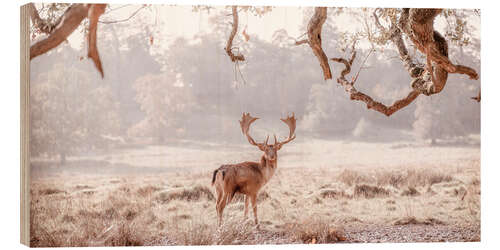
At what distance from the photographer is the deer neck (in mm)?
6980

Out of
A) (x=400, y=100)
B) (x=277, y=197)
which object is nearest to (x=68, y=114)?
(x=277, y=197)

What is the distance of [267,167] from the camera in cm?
701

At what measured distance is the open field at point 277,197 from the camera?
21.8 ft

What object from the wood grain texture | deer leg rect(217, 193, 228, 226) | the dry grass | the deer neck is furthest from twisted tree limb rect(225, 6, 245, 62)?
the wood grain texture

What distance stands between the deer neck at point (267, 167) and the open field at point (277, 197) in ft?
0.69

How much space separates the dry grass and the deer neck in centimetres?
23

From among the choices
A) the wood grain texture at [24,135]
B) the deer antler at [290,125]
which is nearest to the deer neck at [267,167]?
the deer antler at [290,125]

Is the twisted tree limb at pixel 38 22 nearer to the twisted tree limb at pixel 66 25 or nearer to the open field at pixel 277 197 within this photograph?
the twisted tree limb at pixel 66 25

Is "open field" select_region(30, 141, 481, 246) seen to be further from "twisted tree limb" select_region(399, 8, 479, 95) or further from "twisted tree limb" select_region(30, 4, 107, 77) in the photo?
"twisted tree limb" select_region(30, 4, 107, 77)

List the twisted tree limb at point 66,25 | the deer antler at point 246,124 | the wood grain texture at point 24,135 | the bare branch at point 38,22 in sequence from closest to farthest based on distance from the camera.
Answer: the twisted tree limb at point 66,25, the bare branch at point 38,22, the wood grain texture at point 24,135, the deer antler at point 246,124

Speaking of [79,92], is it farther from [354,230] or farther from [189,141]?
[354,230]

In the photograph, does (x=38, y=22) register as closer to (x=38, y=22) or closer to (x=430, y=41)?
(x=38, y=22)

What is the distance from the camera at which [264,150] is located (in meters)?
7.17

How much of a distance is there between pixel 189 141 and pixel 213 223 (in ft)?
3.17
